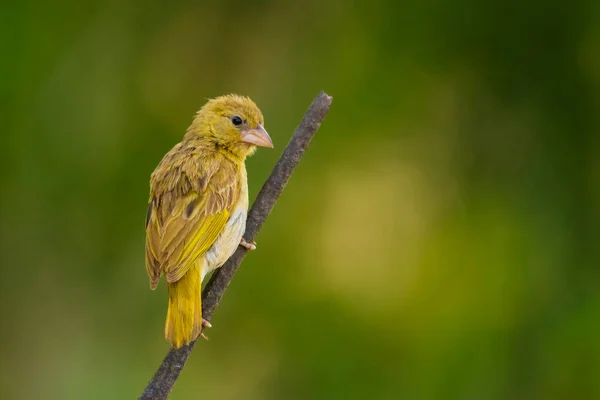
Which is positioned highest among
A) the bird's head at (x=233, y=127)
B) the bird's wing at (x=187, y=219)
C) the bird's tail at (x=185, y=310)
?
the bird's head at (x=233, y=127)

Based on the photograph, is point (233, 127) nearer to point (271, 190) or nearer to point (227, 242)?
point (227, 242)

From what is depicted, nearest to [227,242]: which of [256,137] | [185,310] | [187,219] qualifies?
[187,219]

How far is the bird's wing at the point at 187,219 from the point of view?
2.84 m

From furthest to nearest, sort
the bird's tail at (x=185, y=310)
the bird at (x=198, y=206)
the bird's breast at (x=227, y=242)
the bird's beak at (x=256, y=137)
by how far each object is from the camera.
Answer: the bird's beak at (x=256, y=137) < the bird's breast at (x=227, y=242) < the bird at (x=198, y=206) < the bird's tail at (x=185, y=310)

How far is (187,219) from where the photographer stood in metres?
3.00

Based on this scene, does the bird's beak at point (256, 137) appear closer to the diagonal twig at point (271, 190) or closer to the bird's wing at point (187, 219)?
the bird's wing at point (187, 219)

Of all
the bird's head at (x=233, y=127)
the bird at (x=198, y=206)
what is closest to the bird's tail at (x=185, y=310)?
the bird at (x=198, y=206)

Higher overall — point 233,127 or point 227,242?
point 233,127

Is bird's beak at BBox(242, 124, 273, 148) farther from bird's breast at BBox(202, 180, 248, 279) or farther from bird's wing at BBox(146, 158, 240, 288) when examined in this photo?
bird's breast at BBox(202, 180, 248, 279)

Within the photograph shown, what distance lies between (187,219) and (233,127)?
537 millimetres

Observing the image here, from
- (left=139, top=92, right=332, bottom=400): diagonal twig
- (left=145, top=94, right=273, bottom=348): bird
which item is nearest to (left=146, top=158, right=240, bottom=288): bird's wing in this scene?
(left=145, top=94, right=273, bottom=348): bird

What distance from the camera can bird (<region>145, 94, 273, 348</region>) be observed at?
281 centimetres

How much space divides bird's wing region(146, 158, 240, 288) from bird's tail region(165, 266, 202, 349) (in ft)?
0.17

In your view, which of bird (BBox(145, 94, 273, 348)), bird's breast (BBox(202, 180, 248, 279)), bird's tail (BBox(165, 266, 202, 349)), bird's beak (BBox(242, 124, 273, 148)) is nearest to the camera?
bird's tail (BBox(165, 266, 202, 349))
